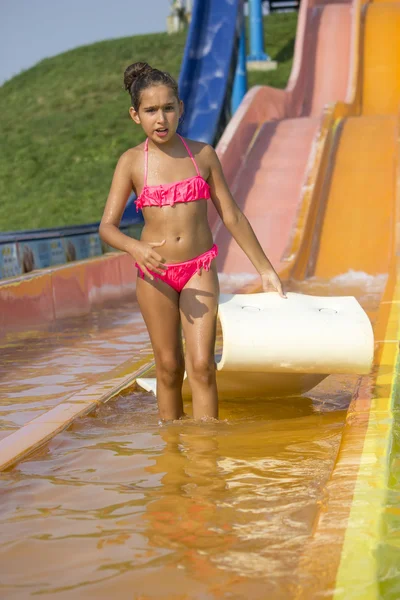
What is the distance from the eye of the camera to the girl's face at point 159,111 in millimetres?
3801

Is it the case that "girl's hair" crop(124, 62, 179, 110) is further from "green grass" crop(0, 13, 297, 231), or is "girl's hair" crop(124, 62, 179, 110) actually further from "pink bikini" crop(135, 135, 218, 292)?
"green grass" crop(0, 13, 297, 231)

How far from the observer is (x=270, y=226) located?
40.5 ft

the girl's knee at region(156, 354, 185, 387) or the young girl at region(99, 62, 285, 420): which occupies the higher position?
the young girl at region(99, 62, 285, 420)

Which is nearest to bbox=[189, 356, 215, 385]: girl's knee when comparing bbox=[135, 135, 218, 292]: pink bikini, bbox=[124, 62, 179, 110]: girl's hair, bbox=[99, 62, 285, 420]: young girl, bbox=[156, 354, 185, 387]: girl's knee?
bbox=[99, 62, 285, 420]: young girl

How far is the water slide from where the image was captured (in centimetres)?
272

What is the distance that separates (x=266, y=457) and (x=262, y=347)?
1.96 ft

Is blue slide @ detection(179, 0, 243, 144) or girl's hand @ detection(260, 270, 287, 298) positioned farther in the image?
blue slide @ detection(179, 0, 243, 144)

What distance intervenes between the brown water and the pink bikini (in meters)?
0.62

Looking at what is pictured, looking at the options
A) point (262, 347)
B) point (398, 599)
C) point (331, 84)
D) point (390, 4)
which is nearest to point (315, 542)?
point (398, 599)

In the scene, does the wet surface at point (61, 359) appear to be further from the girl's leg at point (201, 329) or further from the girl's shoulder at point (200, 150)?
the girl's shoulder at point (200, 150)

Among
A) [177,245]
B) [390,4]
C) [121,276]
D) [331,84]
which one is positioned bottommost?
[121,276]

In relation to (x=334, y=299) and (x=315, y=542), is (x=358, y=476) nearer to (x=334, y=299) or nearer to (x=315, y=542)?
(x=315, y=542)

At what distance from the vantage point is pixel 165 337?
3.95 metres

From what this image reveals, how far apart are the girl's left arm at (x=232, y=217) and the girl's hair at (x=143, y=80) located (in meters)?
0.33
